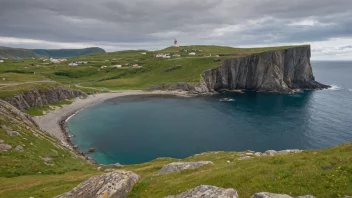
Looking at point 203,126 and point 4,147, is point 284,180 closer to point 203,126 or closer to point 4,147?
point 4,147

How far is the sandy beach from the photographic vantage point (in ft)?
281

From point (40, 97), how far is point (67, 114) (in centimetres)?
1534

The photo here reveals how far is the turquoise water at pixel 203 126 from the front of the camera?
77750 millimetres

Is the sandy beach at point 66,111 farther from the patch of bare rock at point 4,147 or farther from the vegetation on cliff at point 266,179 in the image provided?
the vegetation on cliff at point 266,179

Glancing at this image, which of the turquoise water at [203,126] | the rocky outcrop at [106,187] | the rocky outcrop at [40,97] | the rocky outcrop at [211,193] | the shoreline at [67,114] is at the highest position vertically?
the rocky outcrop at [211,193]

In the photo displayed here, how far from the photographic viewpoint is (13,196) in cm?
Result: 2530

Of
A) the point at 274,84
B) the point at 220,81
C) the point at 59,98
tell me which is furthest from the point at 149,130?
the point at 274,84

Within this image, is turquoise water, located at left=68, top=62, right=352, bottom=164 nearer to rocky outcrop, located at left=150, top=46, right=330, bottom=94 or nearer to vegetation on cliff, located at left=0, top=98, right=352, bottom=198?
rocky outcrop, located at left=150, top=46, right=330, bottom=94

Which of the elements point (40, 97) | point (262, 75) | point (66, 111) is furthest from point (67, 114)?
point (262, 75)

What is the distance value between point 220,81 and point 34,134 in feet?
491

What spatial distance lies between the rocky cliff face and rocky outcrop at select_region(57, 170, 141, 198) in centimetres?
16227

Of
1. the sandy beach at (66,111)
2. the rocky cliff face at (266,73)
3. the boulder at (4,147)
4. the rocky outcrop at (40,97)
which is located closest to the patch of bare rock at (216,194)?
the boulder at (4,147)

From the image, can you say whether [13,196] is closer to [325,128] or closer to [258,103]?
[325,128]

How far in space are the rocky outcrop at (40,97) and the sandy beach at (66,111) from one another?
6.47m
